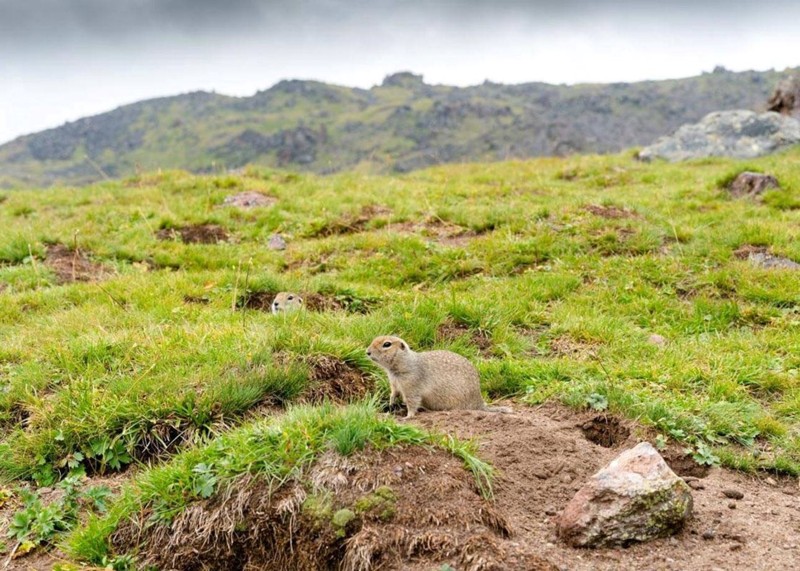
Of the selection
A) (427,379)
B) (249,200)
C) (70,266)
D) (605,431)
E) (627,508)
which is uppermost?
(249,200)

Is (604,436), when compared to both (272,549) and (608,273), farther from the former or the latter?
(608,273)

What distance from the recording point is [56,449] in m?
5.39

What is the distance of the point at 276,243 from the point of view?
41.9 feet

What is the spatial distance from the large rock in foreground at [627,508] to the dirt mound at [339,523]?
0.49m

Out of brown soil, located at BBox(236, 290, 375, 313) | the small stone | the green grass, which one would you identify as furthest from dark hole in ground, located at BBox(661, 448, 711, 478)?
the small stone

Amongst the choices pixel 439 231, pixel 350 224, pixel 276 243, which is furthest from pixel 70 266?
pixel 439 231

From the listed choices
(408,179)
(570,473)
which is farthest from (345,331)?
(408,179)

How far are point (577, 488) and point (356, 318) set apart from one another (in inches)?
156

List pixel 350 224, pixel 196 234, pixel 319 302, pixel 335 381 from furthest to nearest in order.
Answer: pixel 350 224, pixel 196 234, pixel 319 302, pixel 335 381

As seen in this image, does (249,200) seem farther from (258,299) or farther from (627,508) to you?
(627,508)

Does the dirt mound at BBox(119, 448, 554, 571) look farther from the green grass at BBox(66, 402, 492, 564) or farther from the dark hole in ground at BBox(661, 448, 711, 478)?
the dark hole in ground at BBox(661, 448, 711, 478)

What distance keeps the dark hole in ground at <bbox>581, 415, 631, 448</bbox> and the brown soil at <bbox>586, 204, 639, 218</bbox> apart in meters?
6.95

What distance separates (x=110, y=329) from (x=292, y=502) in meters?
4.40

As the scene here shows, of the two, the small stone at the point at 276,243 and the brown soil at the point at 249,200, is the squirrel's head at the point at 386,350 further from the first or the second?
the brown soil at the point at 249,200
